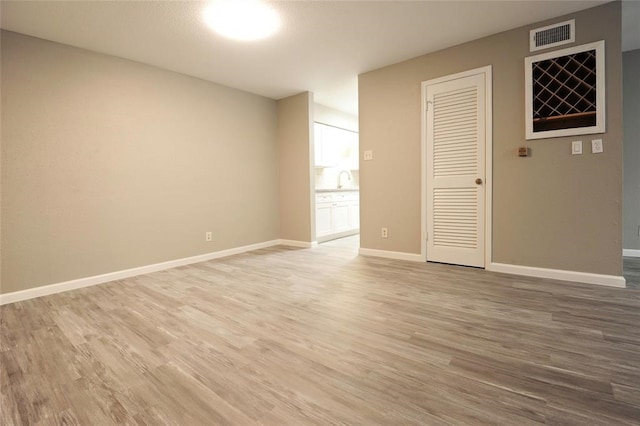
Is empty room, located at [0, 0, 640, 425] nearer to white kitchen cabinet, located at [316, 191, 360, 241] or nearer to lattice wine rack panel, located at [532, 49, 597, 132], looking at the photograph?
lattice wine rack panel, located at [532, 49, 597, 132]

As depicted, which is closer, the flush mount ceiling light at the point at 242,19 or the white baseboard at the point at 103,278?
the flush mount ceiling light at the point at 242,19

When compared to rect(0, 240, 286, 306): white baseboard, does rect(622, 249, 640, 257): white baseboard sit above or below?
above

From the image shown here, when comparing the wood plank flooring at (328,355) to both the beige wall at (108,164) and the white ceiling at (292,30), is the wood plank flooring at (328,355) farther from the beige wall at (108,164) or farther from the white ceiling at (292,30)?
the white ceiling at (292,30)

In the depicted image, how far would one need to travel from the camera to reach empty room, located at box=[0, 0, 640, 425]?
4.59 ft

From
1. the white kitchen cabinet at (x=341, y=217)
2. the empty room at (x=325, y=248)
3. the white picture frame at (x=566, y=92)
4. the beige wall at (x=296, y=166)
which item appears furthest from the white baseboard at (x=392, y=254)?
the white picture frame at (x=566, y=92)

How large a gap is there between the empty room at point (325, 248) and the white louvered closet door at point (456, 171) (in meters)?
0.02

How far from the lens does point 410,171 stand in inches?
146

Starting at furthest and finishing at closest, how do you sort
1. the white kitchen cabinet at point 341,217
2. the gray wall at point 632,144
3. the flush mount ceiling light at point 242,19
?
the white kitchen cabinet at point 341,217
the gray wall at point 632,144
the flush mount ceiling light at point 242,19

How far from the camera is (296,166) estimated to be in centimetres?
498

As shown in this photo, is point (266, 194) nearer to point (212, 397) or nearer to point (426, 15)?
point (426, 15)

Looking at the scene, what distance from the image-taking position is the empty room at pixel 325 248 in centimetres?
140

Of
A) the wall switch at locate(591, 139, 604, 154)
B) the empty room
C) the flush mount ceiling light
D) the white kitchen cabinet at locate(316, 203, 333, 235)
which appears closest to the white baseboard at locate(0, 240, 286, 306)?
the empty room

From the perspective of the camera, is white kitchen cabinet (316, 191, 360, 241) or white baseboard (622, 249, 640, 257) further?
white kitchen cabinet (316, 191, 360, 241)

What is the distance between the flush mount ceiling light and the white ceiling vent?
2467mm
